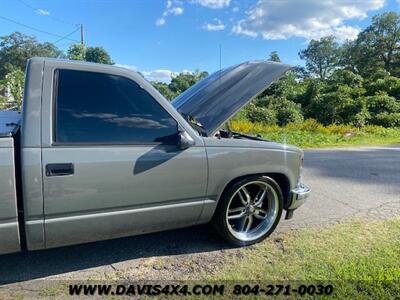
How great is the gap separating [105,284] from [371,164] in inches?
290

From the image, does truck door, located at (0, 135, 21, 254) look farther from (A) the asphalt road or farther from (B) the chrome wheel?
(B) the chrome wheel

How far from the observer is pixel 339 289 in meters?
2.94

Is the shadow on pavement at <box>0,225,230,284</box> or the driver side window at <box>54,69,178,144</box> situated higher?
the driver side window at <box>54,69,178,144</box>

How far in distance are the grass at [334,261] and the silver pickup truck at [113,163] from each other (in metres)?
0.37

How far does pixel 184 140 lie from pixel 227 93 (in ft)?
3.48

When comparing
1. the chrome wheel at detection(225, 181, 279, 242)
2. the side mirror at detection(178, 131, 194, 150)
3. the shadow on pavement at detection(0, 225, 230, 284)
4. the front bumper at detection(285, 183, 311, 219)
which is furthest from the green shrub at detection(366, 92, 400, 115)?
the side mirror at detection(178, 131, 194, 150)

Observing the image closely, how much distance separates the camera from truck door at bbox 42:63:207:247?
8.89ft

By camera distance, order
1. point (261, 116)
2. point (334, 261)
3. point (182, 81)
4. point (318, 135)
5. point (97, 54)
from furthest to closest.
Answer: point (97, 54) → point (182, 81) → point (261, 116) → point (318, 135) → point (334, 261)

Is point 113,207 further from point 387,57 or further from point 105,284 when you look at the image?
point 387,57

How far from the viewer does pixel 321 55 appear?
67562mm

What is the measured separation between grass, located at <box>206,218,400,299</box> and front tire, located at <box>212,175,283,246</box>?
0.16 metres

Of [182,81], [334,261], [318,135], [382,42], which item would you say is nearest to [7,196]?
[334,261]

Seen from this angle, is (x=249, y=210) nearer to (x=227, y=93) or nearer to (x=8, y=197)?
(x=227, y=93)

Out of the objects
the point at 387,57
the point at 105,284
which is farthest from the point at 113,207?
the point at 387,57
